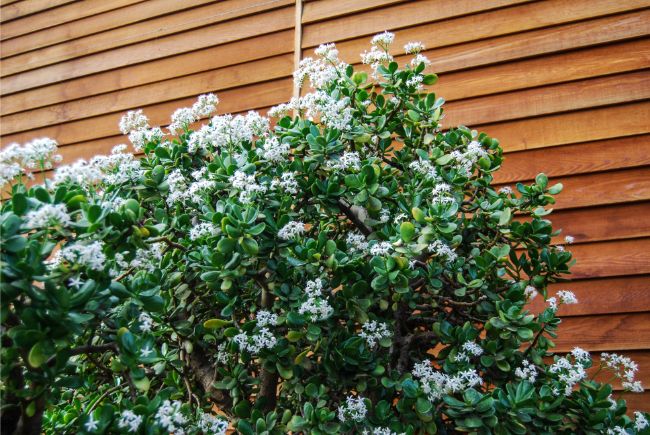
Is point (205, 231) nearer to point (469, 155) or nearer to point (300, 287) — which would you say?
point (300, 287)

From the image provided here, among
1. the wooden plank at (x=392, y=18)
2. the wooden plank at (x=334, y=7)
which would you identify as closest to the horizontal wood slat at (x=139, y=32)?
the wooden plank at (x=334, y=7)

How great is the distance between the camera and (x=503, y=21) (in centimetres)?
264

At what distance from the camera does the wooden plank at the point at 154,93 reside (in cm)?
317

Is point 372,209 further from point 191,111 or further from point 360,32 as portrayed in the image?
point 360,32

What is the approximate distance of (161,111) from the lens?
11.2 feet

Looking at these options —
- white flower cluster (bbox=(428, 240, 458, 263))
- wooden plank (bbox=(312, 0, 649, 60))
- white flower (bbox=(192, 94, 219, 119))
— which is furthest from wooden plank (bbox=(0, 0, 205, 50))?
white flower cluster (bbox=(428, 240, 458, 263))

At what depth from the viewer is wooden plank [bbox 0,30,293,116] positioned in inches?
126

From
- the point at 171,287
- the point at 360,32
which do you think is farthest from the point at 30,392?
the point at 360,32

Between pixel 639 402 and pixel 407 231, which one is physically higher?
pixel 407 231

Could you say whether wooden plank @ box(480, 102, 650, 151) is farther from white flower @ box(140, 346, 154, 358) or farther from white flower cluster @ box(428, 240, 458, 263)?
white flower @ box(140, 346, 154, 358)

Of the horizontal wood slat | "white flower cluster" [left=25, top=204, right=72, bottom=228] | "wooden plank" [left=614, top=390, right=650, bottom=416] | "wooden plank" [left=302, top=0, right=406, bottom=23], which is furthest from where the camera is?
the horizontal wood slat

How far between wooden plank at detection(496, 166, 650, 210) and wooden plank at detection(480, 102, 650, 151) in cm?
16

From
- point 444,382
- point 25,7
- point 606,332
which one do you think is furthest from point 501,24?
point 25,7

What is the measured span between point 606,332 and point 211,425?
5.31 ft
